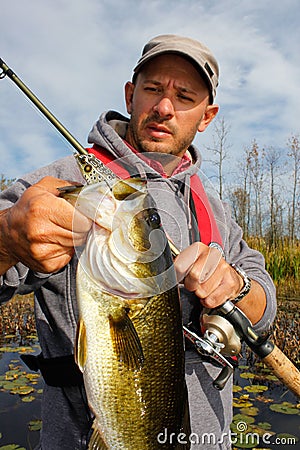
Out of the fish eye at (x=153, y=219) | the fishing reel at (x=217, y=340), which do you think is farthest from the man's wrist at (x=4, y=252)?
the fishing reel at (x=217, y=340)

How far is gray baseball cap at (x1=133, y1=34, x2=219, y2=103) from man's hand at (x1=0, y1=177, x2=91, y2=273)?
57.9 inches

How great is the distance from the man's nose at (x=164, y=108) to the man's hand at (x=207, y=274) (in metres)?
1.04

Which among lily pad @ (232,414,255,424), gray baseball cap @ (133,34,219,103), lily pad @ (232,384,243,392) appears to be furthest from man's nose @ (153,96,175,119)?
lily pad @ (232,384,243,392)

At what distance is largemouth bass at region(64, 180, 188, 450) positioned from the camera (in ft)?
4.98

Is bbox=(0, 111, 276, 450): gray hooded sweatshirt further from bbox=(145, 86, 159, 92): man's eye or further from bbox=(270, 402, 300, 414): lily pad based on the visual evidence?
bbox=(270, 402, 300, 414): lily pad

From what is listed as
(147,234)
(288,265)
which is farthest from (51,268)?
(288,265)

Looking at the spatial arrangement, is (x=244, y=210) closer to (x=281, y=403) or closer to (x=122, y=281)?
(x=281, y=403)

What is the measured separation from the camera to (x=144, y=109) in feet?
8.84

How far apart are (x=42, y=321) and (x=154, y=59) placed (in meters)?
1.77

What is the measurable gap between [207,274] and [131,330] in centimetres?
56

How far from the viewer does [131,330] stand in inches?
61.7

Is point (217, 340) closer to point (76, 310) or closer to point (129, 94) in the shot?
point (76, 310)

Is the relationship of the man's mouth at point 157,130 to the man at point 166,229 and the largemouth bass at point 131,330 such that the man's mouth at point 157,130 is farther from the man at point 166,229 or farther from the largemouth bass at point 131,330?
the largemouth bass at point 131,330

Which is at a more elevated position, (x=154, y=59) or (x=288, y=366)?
(x=154, y=59)
